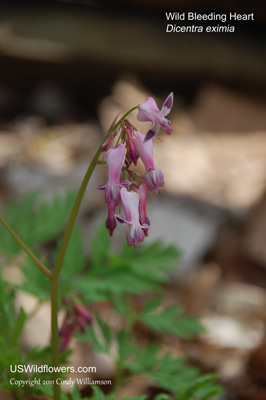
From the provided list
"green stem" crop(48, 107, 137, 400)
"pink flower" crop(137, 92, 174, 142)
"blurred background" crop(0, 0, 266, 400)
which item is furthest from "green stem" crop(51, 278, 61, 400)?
"blurred background" crop(0, 0, 266, 400)

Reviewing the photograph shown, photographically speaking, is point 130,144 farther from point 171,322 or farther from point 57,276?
point 171,322

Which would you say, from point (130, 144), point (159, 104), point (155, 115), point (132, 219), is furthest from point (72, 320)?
point (159, 104)

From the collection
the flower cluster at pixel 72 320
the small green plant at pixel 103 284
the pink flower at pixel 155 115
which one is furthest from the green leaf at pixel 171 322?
the pink flower at pixel 155 115

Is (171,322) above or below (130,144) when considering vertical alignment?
below

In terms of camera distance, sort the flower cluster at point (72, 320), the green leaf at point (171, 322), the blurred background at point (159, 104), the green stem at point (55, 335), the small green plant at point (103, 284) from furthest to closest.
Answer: the blurred background at point (159, 104), the green leaf at point (171, 322), the flower cluster at point (72, 320), the green stem at point (55, 335), the small green plant at point (103, 284)

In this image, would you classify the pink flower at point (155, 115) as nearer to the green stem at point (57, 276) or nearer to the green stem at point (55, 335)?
the green stem at point (57, 276)

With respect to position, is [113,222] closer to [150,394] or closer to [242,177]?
[150,394]

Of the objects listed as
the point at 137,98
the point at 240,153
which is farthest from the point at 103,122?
the point at 240,153
